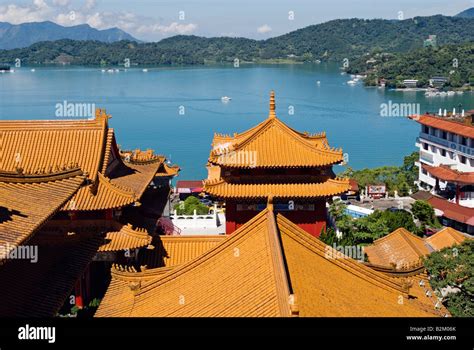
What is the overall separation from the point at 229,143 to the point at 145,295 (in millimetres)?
11489

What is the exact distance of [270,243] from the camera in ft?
31.6

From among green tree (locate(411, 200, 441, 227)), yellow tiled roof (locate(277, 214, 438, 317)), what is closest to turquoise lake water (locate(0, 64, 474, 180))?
green tree (locate(411, 200, 441, 227))

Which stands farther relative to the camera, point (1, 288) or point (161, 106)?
point (161, 106)

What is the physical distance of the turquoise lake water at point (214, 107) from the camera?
73.3 meters

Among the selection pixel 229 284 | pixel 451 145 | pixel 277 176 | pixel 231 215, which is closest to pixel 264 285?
pixel 229 284

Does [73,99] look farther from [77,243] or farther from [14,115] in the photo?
[77,243]

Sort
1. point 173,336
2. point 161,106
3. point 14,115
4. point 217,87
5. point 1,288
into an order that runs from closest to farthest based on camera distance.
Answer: point 173,336
point 1,288
point 14,115
point 161,106
point 217,87

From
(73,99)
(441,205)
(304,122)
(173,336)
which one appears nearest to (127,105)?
(73,99)

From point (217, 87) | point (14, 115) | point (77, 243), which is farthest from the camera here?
point (217, 87)

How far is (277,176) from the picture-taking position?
20281mm

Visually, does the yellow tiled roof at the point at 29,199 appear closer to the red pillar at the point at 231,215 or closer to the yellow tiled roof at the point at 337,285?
the yellow tiled roof at the point at 337,285

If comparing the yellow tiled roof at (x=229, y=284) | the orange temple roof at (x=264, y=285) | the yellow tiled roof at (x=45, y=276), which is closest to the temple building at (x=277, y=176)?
the yellow tiled roof at (x=45, y=276)

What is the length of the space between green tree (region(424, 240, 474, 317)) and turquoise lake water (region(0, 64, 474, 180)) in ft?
145

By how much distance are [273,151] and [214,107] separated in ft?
281
